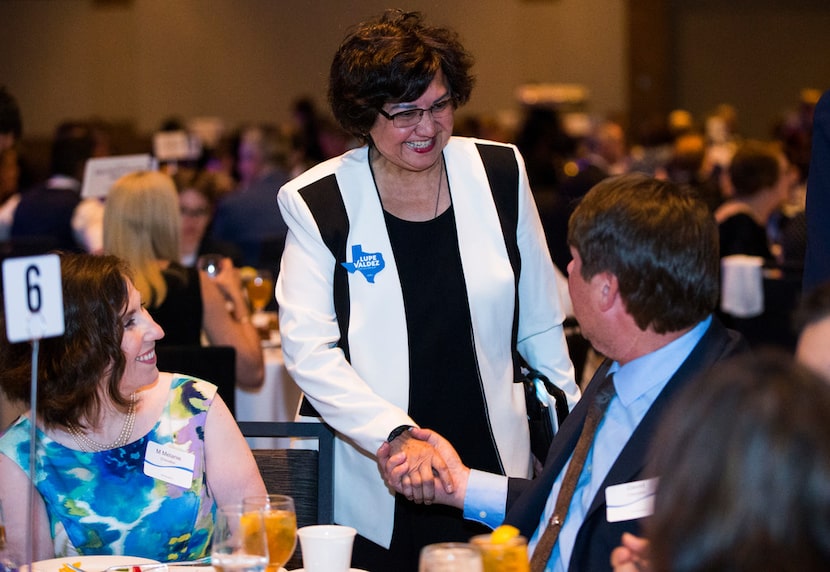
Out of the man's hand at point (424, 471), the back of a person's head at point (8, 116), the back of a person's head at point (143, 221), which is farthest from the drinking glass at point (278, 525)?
the back of a person's head at point (8, 116)

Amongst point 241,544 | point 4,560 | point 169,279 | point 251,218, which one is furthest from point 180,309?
point 251,218

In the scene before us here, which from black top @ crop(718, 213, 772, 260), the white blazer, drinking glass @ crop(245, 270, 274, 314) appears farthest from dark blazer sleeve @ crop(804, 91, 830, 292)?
black top @ crop(718, 213, 772, 260)

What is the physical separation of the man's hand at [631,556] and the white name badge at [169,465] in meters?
0.97

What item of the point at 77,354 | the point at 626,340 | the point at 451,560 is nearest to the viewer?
the point at 451,560

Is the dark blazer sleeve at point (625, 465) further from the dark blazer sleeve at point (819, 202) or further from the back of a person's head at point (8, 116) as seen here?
the back of a person's head at point (8, 116)

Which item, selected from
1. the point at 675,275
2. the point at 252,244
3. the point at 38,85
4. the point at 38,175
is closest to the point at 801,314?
the point at 675,275

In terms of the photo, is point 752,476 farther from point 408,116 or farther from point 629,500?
point 408,116

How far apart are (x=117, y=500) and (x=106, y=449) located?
102mm

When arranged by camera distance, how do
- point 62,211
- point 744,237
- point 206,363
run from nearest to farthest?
point 206,363 < point 744,237 < point 62,211

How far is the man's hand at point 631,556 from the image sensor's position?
1.50 metres

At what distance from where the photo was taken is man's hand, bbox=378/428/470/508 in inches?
85.4

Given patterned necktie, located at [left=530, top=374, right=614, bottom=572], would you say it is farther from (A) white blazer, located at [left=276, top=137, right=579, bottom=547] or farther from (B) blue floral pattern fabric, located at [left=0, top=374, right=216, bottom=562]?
(B) blue floral pattern fabric, located at [left=0, top=374, right=216, bottom=562]

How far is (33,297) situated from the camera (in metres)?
1.67

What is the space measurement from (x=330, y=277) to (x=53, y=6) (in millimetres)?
11811
